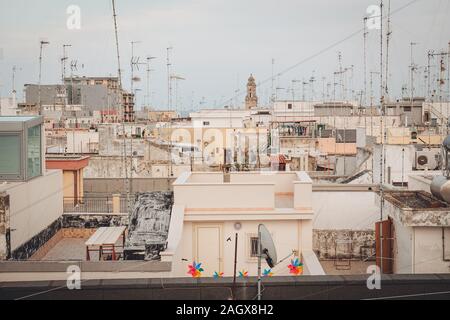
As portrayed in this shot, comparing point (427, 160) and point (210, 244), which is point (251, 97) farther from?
point (210, 244)

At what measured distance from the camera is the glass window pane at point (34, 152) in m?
7.84

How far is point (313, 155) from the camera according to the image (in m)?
24.9

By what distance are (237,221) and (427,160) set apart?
41.1ft

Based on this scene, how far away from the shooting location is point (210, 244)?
27.2 feet

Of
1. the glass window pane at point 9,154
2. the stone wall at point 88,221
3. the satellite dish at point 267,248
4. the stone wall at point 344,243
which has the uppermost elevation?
the glass window pane at point 9,154

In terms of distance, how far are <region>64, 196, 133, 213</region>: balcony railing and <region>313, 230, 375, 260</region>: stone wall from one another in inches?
151

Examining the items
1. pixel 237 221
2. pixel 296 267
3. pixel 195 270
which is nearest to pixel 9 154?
pixel 195 270

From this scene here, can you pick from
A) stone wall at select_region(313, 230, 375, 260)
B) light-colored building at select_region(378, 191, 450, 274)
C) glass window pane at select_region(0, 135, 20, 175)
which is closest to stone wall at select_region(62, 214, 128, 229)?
glass window pane at select_region(0, 135, 20, 175)

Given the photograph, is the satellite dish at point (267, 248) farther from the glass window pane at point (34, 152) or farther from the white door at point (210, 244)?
the glass window pane at point (34, 152)

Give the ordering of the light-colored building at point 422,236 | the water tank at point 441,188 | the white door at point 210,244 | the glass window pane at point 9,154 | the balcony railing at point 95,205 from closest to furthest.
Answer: the light-colored building at point 422,236 → the water tank at point 441,188 → the glass window pane at point 9,154 → the white door at point 210,244 → the balcony railing at point 95,205

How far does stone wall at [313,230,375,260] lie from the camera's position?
11.2m

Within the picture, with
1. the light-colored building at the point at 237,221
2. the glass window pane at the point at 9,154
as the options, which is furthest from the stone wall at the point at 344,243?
the glass window pane at the point at 9,154

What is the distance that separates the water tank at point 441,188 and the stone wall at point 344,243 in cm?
364

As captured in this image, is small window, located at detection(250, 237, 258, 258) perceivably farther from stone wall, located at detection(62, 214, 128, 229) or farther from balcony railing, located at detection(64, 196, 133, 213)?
balcony railing, located at detection(64, 196, 133, 213)
